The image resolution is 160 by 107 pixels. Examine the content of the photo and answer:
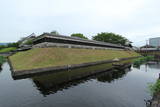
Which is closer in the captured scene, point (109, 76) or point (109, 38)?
point (109, 76)

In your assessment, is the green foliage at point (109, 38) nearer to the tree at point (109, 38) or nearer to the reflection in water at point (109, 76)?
the tree at point (109, 38)

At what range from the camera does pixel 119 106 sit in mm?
8547

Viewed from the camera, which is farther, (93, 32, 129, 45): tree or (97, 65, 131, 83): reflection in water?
(93, 32, 129, 45): tree

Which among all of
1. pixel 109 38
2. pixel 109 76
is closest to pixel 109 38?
pixel 109 38

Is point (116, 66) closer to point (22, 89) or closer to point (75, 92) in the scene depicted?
point (75, 92)

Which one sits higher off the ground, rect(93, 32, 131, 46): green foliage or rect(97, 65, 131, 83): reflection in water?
rect(93, 32, 131, 46): green foliage

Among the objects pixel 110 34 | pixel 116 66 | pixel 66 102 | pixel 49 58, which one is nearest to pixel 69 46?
pixel 49 58

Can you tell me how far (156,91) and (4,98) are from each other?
13.6 meters

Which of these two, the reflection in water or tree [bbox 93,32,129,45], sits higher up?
tree [bbox 93,32,129,45]

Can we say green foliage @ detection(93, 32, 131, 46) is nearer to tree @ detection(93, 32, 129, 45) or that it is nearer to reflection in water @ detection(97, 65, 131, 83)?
tree @ detection(93, 32, 129, 45)

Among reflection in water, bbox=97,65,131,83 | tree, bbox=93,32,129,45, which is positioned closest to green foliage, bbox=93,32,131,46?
tree, bbox=93,32,129,45

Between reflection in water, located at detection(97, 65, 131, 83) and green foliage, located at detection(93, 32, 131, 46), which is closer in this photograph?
reflection in water, located at detection(97, 65, 131, 83)

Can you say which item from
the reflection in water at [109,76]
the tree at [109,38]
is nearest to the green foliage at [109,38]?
the tree at [109,38]

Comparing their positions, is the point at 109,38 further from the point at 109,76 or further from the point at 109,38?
the point at 109,76
